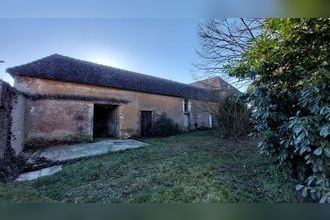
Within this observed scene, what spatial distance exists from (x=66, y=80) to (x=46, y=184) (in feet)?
7.49

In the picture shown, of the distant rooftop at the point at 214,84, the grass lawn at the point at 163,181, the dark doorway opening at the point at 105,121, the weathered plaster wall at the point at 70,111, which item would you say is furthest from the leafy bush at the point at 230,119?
the dark doorway opening at the point at 105,121

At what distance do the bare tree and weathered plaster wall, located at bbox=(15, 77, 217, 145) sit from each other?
1188 mm

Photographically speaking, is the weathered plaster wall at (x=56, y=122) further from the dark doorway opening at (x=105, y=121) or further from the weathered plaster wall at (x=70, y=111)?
the dark doorway opening at (x=105, y=121)

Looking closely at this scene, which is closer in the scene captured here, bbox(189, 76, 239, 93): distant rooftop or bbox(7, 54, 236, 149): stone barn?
bbox(7, 54, 236, 149): stone barn

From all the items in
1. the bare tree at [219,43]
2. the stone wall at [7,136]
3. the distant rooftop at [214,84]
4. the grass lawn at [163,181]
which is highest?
the bare tree at [219,43]

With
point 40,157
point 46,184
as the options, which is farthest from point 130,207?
point 40,157

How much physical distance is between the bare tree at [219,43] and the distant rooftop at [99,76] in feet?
1.95

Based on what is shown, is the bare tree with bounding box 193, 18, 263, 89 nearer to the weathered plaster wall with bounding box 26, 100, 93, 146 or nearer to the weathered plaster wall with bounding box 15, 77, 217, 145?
the weathered plaster wall with bounding box 15, 77, 217, 145

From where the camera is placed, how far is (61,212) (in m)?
2.15

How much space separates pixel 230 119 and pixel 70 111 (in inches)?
132

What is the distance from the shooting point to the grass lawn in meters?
2.47

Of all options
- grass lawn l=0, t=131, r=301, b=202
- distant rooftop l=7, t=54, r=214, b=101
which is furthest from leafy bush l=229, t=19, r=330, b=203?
distant rooftop l=7, t=54, r=214, b=101

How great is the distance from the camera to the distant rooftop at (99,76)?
3.93 m
